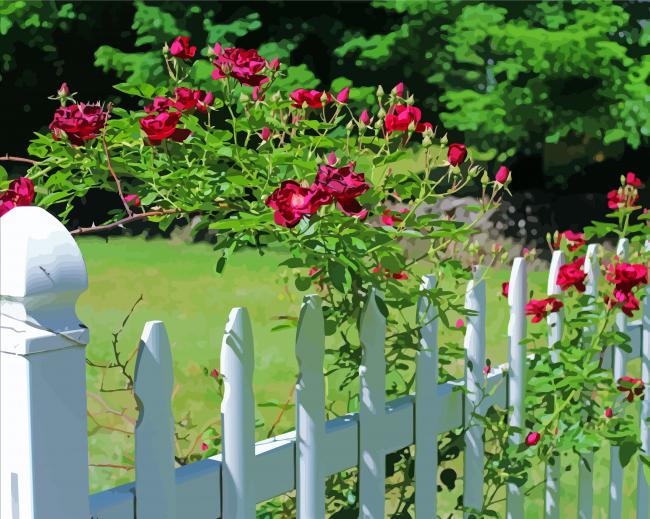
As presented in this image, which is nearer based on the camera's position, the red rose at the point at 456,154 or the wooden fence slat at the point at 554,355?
the red rose at the point at 456,154

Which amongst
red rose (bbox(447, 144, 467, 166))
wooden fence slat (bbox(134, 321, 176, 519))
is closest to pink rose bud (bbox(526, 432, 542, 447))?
red rose (bbox(447, 144, 467, 166))

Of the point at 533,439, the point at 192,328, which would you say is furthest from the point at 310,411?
the point at 192,328

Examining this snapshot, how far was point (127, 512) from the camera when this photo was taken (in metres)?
1.69

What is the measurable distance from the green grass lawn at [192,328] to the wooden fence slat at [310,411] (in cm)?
43

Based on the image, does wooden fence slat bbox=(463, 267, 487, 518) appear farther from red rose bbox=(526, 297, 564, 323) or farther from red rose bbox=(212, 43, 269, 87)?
red rose bbox=(212, 43, 269, 87)

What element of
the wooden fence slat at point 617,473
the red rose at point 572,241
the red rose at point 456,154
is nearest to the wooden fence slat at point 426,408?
the red rose at point 456,154

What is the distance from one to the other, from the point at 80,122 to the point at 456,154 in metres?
0.96

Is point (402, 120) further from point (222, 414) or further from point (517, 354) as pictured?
point (517, 354)

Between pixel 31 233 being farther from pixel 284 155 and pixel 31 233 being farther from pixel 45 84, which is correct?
pixel 45 84

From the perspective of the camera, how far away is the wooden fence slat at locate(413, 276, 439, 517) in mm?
2516

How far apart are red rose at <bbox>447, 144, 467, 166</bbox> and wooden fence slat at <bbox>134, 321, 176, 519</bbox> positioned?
0.99 metres

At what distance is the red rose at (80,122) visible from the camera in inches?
77.4

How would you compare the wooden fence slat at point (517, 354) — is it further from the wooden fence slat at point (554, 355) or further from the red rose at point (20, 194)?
the red rose at point (20, 194)

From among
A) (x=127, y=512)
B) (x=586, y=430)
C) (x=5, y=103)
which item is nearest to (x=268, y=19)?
(x=5, y=103)
